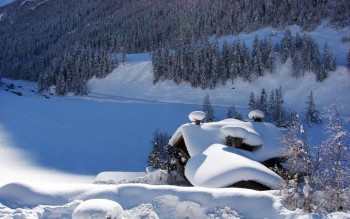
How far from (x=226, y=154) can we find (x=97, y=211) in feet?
40.3

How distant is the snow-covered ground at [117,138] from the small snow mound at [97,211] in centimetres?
136

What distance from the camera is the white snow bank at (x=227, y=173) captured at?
62.7ft

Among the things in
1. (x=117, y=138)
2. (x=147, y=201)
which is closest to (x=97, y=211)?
(x=147, y=201)

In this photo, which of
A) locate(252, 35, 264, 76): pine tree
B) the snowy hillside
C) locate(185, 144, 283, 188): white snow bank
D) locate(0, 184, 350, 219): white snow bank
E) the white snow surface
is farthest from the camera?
locate(252, 35, 264, 76): pine tree

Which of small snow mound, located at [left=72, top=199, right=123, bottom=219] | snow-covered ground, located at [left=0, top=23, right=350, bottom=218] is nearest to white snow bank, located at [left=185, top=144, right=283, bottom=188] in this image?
snow-covered ground, located at [left=0, top=23, right=350, bottom=218]

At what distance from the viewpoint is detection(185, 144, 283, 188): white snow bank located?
62.7ft

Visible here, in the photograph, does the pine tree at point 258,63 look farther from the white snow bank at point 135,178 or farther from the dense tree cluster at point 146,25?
the white snow bank at point 135,178

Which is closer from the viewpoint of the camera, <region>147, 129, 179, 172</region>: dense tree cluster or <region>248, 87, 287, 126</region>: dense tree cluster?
<region>147, 129, 179, 172</region>: dense tree cluster

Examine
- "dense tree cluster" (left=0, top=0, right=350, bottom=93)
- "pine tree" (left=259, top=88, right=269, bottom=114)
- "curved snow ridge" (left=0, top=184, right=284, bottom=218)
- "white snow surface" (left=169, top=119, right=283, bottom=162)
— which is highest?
"dense tree cluster" (left=0, top=0, right=350, bottom=93)

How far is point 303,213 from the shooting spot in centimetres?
1226

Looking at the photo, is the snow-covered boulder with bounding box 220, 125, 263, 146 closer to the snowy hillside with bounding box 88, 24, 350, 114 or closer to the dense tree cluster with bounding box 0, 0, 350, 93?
the snowy hillside with bounding box 88, 24, 350, 114

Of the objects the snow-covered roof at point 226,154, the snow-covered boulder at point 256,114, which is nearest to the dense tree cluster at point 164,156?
the snow-covered roof at point 226,154

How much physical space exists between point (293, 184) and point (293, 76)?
264 feet

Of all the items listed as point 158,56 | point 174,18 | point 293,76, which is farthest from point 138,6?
point 293,76
